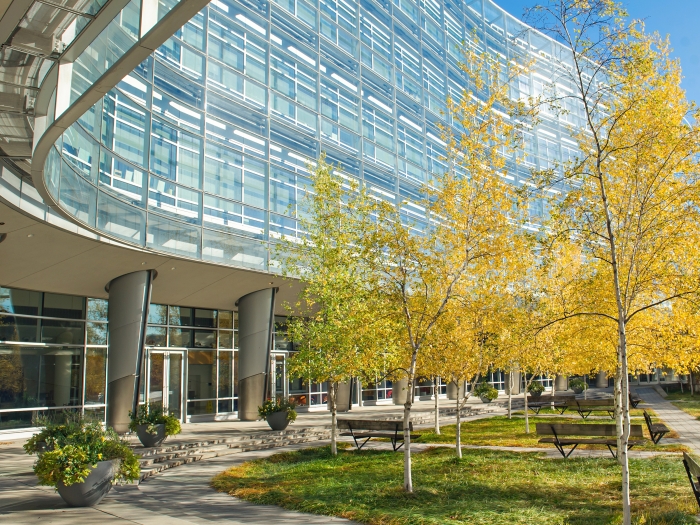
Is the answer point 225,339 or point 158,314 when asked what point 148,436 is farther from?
point 225,339

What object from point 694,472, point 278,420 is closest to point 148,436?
point 278,420

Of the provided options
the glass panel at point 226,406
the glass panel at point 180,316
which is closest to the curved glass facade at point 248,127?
the glass panel at point 180,316

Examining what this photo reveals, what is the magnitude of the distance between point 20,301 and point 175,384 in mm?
7220

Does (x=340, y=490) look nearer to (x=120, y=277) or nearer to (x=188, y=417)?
(x=120, y=277)

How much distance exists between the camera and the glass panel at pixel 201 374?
2552 centimetres

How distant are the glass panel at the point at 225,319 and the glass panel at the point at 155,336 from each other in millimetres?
3353

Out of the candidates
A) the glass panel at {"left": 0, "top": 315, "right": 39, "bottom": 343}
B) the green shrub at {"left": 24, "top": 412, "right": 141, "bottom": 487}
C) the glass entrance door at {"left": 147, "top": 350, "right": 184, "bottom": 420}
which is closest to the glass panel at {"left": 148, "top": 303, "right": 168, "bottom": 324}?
the glass entrance door at {"left": 147, "top": 350, "right": 184, "bottom": 420}

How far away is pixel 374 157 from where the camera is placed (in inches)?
1342

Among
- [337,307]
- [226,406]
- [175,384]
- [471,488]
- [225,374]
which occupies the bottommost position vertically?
[226,406]

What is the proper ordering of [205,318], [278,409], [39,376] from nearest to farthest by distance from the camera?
[39,376] → [278,409] → [205,318]

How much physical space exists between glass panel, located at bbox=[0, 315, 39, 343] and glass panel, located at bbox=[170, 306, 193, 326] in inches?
235

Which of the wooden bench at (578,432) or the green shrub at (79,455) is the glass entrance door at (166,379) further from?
the wooden bench at (578,432)

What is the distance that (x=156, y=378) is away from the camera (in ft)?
77.9

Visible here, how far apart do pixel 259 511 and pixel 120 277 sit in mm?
12916
